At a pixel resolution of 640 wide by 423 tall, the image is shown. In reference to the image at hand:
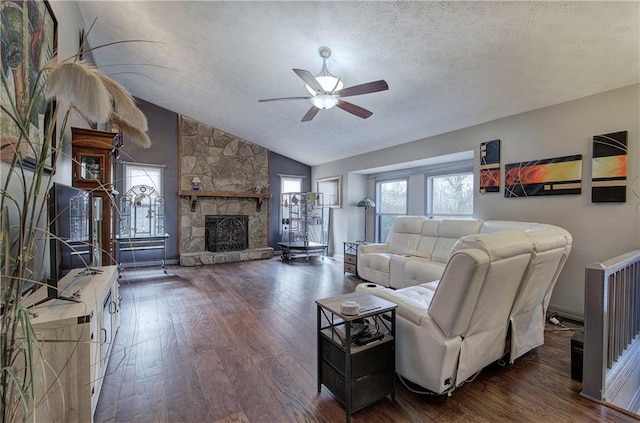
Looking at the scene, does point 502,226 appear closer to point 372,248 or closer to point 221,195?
point 372,248

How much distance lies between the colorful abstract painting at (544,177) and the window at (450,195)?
0.97 metres

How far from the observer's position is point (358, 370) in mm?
1731

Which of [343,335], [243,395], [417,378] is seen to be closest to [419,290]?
[417,378]

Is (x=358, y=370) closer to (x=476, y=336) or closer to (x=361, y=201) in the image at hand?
(x=476, y=336)

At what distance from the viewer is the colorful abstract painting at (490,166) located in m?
3.92

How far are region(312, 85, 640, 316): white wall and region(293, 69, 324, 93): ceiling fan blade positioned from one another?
2.61m

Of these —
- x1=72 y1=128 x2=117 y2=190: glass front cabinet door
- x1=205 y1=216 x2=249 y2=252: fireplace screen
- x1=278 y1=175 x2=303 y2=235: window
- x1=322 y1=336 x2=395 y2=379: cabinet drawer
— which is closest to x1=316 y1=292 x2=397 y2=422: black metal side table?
x1=322 y1=336 x2=395 y2=379: cabinet drawer

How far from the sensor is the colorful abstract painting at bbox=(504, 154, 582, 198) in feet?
10.5

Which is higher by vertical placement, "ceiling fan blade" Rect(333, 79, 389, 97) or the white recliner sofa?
"ceiling fan blade" Rect(333, 79, 389, 97)

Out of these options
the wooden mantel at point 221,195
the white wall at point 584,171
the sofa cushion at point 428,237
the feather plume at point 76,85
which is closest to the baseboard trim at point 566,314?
the white wall at point 584,171

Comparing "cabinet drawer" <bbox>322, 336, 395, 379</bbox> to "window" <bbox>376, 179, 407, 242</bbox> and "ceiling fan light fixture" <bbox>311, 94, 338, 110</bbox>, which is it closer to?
"ceiling fan light fixture" <bbox>311, 94, 338, 110</bbox>

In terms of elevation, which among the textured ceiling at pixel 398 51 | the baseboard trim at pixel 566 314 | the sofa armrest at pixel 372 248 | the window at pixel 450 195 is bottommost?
the baseboard trim at pixel 566 314

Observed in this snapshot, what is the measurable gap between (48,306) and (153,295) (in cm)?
267

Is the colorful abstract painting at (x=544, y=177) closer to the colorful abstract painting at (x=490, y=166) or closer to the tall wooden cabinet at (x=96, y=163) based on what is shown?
the colorful abstract painting at (x=490, y=166)
